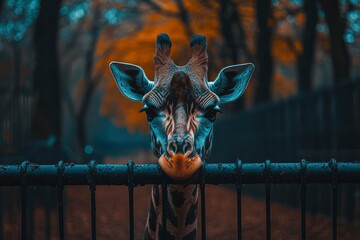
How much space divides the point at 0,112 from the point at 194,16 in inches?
871

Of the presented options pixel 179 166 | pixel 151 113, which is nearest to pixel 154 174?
pixel 179 166

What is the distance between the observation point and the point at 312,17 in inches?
835

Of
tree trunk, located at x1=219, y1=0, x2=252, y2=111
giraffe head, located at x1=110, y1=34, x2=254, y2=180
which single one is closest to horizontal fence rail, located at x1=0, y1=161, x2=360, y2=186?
giraffe head, located at x1=110, y1=34, x2=254, y2=180

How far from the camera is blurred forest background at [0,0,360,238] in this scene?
14.8 m

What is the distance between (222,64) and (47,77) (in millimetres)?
21913

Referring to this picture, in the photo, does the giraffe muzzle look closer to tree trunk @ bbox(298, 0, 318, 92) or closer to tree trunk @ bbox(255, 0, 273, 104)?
tree trunk @ bbox(298, 0, 318, 92)

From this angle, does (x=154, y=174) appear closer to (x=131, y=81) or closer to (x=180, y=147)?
(x=180, y=147)

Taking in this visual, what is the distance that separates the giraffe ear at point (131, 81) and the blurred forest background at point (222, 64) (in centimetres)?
530

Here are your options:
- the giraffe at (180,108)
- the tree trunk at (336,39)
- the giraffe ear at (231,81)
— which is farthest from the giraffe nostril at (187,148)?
the tree trunk at (336,39)

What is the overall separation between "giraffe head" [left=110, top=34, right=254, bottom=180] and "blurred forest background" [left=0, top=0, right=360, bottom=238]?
5.57 m

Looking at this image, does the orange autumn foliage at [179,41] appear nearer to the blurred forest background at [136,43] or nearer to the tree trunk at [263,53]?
the blurred forest background at [136,43]

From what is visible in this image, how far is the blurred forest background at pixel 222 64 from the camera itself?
48.6 feet

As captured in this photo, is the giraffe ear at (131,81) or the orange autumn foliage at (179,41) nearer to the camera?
the giraffe ear at (131,81)

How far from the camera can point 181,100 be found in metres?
4.50
